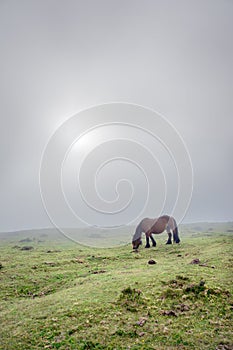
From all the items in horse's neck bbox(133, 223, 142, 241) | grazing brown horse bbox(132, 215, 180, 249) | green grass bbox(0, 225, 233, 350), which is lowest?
green grass bbox(0, 225, 233, 350)

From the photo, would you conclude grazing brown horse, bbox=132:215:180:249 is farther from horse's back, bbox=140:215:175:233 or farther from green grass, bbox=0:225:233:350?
green grass, bbox=0:225:233:350

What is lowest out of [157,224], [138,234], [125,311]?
[125,311]

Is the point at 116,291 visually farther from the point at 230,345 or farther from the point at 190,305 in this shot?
the point at 230,345

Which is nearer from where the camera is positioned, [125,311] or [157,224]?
[125,311]

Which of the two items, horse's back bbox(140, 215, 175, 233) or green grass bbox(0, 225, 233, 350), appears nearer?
green grass bbox(0, 225, 233, 350)

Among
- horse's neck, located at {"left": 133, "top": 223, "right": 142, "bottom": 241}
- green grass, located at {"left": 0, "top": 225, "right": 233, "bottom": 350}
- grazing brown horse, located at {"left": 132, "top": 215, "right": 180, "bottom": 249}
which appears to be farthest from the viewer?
grazing brown horse, located at {"left": 132, "top": 215, "right": 180, "bottom": 249}

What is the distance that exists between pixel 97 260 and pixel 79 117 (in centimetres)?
1557

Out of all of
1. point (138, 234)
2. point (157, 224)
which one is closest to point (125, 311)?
point (138, 234)

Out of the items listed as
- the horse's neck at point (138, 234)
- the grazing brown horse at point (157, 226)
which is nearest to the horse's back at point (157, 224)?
the grazing brown horse at point (157, 226)

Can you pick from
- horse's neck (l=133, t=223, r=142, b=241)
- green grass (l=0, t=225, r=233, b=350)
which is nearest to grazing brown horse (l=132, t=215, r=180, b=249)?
horse's neck (l=133, t=223, r=142, b=241)

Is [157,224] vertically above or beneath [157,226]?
above

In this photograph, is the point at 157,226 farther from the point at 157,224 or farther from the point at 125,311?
the point at 125,311

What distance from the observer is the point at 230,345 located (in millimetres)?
6367

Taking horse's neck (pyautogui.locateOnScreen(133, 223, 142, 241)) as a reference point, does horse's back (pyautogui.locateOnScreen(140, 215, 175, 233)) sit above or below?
above
